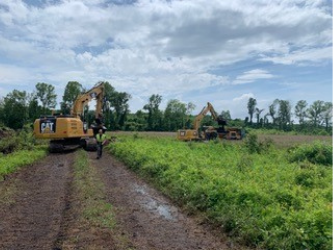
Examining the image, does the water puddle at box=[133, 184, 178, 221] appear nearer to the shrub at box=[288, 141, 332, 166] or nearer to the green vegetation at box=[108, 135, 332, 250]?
the green vegetation at box=[108, 135, 332, 250]

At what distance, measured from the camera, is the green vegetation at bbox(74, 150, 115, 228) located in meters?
8.02

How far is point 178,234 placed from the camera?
7520 mm

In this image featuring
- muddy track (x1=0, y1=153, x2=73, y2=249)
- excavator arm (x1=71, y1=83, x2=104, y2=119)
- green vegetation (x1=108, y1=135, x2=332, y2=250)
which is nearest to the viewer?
green vegetation (x1=108, y1=135, x2=332, y2=250)

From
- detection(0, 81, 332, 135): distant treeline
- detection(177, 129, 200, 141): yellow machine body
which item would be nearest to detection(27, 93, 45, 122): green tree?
detection(0, 81, 332, 135): distant treeline

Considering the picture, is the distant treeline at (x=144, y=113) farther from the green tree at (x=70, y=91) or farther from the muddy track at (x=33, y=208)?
the muddy track at (x=33, y=208)

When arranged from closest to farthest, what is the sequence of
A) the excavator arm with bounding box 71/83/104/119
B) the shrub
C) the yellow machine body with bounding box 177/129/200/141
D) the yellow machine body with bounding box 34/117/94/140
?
the shrub → the yellow machine body with bounding box 34/117/94/140 → the excavator arm with bounding box 71/83/104/119 → the yellow machine body with bounding box 177/129/200/141

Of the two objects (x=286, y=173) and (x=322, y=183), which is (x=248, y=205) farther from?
(x=286, y=173)

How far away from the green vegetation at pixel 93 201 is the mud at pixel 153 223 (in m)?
0.23

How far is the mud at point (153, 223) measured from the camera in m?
6.95

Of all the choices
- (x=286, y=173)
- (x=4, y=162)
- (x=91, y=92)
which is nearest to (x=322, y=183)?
(x=286, y=173)

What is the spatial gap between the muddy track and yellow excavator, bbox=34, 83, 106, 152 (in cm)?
901

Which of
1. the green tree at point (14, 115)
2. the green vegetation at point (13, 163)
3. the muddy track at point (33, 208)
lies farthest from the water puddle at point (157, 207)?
the green tree at point (14, 115)

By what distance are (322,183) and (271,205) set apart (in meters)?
3.87

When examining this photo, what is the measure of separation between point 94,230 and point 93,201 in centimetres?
240
